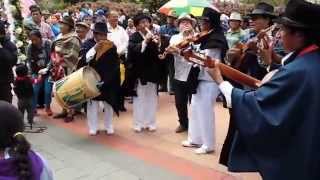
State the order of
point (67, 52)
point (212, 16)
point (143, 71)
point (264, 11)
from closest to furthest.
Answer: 1. point (264, 11)
2. point (212, 16)
3. point (143, 71)
4. point (67, 52)

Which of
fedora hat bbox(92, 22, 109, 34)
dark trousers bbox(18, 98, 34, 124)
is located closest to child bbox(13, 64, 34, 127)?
dark trousers bbox(18, 98, 34, 124)

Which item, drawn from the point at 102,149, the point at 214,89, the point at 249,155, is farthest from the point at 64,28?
the point at 249,155

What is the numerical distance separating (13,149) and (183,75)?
14.8 feet

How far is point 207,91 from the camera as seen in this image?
21.0 feet

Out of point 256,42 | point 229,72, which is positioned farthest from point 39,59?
point 229,72

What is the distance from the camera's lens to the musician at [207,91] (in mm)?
6176

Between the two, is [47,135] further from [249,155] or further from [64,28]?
[249,155]

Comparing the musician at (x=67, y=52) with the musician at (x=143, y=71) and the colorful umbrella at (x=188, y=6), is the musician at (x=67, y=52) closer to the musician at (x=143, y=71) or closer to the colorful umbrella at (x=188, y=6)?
the musician at (x=143, y=71)

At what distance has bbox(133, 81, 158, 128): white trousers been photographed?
7.55 metres

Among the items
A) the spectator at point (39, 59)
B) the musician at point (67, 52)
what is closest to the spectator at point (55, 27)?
the spectator at point (39, 59)

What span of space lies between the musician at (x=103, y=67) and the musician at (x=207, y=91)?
4.30ft

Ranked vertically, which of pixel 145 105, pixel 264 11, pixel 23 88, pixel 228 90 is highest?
pixel 264 11

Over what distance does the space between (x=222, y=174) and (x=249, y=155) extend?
2416 mm

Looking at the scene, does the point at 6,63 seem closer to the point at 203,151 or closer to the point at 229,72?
the point at 203,151
